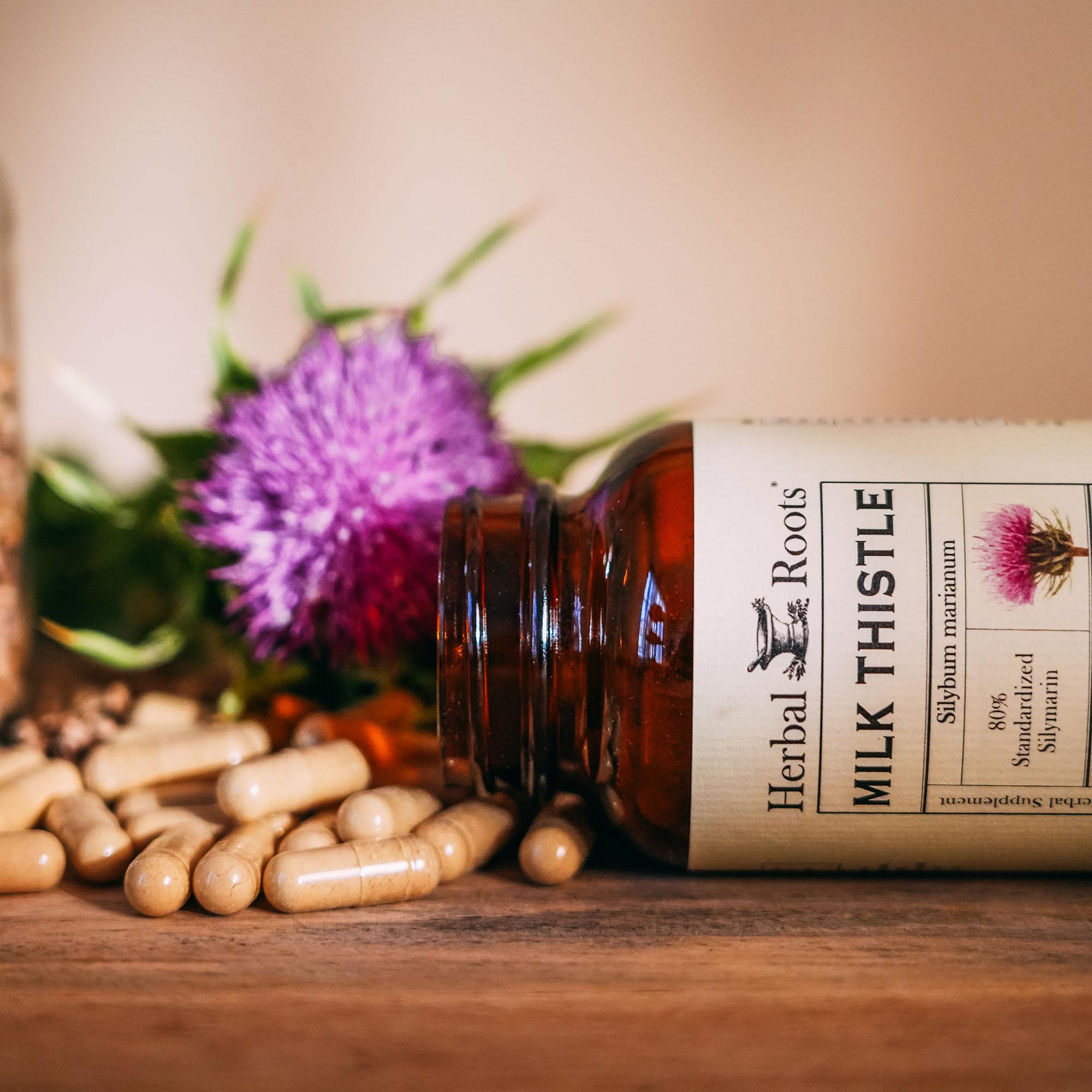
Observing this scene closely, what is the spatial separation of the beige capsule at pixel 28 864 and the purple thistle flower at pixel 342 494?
16 centimetres

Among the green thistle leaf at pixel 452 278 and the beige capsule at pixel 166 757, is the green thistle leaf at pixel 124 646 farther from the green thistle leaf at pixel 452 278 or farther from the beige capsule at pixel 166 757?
the green thistle leaf at pixel 452 278

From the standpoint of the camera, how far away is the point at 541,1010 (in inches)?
11.4

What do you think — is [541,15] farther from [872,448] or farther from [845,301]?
[872,448]

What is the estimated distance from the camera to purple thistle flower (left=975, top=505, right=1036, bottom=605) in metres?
0.36

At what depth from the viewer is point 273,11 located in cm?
67

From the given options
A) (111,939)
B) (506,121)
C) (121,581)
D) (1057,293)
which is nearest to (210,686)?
(121,581)

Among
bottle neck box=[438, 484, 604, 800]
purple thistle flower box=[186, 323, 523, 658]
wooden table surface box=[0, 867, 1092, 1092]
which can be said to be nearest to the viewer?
wooden table surface box=[0, 867, 1092, 1092]

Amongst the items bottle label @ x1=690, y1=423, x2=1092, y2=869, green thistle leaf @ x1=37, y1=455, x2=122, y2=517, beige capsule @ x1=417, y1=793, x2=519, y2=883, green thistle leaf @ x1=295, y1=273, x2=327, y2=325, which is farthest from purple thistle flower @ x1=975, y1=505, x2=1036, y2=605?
green thistle leaf @ x1=37, y1=455, x2=122, y2=517

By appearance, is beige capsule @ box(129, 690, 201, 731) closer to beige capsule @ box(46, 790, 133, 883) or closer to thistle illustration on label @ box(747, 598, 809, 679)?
beige capsule @ box(46, 790, 133, 883)

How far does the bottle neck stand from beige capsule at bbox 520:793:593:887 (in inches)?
0.8

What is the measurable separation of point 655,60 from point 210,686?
21.1 inches

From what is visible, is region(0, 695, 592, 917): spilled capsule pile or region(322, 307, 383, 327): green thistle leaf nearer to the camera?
region(0, 695, 592, 917): spilled capsule pile

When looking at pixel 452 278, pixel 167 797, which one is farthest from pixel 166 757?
pixel 452 278

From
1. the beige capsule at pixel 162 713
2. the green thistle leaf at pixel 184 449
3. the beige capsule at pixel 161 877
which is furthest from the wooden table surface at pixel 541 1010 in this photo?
the green thistle leaf at pixel 184 449
